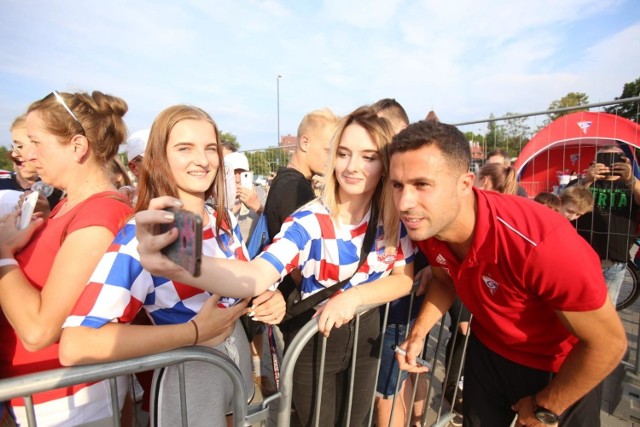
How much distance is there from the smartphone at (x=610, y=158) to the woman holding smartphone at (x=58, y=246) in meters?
4.43

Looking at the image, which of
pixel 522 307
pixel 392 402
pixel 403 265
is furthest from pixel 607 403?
pixel 403 265

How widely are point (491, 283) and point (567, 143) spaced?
819 centimetres

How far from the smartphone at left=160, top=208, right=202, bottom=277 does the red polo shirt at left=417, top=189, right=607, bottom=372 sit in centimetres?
128

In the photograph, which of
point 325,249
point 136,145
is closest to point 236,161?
point 136,145

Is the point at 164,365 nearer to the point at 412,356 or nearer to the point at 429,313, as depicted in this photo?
the point at 412,356

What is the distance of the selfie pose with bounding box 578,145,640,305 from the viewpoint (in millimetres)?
3445

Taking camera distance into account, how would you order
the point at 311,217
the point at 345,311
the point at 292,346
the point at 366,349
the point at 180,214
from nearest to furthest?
the point at 180,214 → the point at 292,346 → the point at 345,311 → the point at 311,217 → the point at 366,349

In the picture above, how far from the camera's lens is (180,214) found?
89 centimetres

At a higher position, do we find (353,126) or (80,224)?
(353,126)

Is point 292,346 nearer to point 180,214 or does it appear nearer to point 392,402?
point 180,214

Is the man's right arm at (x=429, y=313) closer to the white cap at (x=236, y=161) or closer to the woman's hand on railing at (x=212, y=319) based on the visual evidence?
the woman's hand on railing at (x=212, y=319)

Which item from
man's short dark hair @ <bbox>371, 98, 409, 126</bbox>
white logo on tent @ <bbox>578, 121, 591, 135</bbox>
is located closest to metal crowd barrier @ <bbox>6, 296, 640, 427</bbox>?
man's short dark hair @ <bbox>371, 98, 409, 126</bbox>

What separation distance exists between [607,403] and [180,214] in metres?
3.90

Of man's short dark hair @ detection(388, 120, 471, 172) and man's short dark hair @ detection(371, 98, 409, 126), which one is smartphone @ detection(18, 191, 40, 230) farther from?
man's short dark hair @ detection(371, 98, 409, 126)
